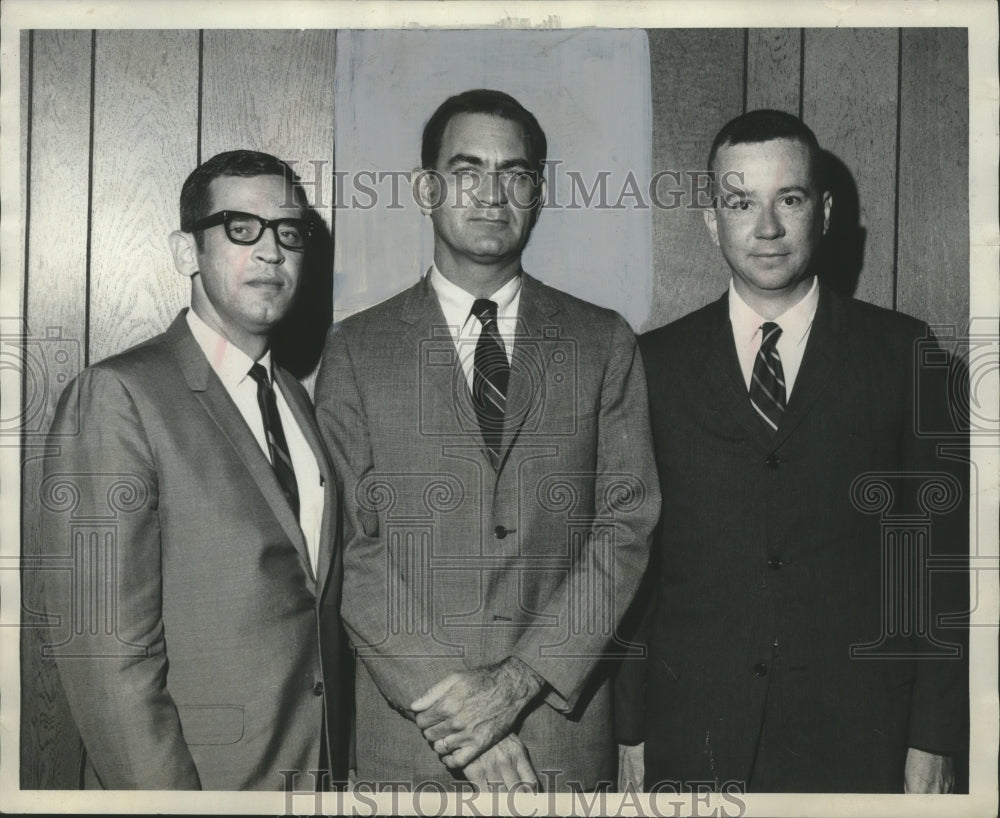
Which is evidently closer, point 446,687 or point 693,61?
point 446,687

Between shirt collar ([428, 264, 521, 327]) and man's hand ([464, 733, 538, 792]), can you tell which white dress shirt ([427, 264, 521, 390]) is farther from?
man's hand ([464, 733, 538, 792])

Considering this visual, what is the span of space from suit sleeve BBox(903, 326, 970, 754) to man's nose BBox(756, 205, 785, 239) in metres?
0.37

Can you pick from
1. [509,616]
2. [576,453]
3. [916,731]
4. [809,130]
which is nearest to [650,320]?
[576,453]

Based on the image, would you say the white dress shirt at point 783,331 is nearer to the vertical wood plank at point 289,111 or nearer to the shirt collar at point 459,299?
the shirt collar at point 459,299

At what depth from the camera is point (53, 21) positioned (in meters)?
2.02

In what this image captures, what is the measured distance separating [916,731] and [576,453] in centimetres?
A: 85

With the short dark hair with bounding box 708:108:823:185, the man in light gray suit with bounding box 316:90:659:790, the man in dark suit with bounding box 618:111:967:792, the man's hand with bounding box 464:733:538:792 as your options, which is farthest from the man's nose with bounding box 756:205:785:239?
the man's hand with bounding box 464:733:538:792

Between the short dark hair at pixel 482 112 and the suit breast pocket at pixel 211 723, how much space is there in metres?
1.09

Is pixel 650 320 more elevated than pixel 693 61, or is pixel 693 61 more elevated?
pixel 693 61

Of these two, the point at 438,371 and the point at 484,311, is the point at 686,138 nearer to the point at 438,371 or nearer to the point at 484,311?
the point at 484,311

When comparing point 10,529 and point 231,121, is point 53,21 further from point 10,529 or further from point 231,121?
point 10,529

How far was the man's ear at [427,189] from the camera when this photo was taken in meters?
1.93

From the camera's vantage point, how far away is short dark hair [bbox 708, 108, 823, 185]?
6.38 ft

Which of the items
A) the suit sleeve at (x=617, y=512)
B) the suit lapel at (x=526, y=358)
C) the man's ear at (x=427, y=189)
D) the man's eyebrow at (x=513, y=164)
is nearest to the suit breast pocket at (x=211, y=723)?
the suit sleeve at (x=617, y=512)
